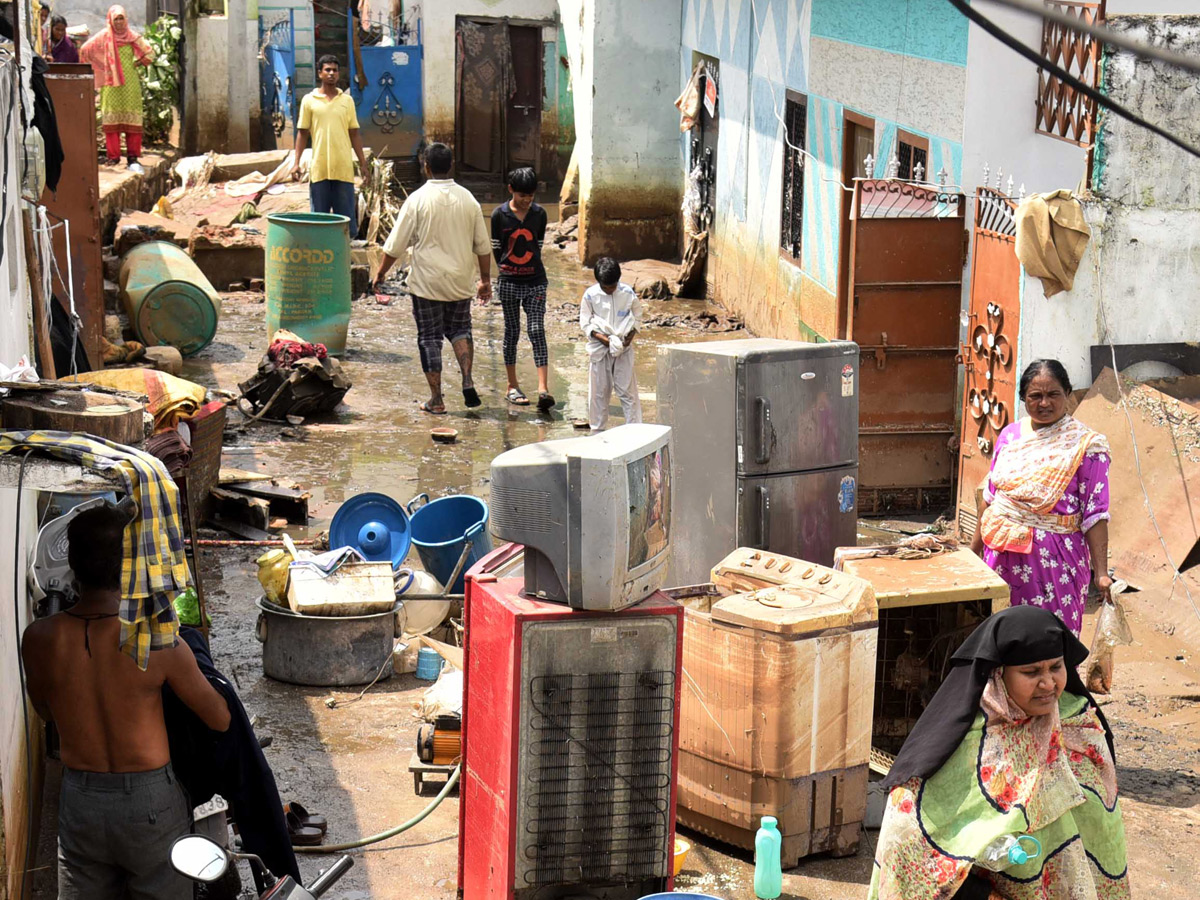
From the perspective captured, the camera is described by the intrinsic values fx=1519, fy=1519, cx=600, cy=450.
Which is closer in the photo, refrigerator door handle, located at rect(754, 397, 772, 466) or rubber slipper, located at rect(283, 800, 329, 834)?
rubber slipper, located at rect(283, 800, 329, 834)

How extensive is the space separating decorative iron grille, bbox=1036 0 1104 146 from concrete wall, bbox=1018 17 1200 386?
0.75ft

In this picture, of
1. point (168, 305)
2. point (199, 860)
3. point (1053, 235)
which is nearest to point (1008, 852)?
point (199, 860)

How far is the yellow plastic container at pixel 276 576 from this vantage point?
7.03 metres

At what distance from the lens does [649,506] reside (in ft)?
15.3

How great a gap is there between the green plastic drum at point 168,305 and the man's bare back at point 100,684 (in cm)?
908

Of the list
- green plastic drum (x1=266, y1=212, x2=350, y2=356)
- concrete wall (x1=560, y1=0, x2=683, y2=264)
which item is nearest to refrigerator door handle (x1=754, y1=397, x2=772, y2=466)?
green plastic drum (x1=266, y1=212, x2=350, y2=356)

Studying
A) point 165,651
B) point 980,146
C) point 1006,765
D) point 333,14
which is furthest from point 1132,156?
point 333,14

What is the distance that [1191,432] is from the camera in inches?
304

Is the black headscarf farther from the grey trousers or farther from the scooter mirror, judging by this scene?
the grey trousers

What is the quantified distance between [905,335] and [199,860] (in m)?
7.36

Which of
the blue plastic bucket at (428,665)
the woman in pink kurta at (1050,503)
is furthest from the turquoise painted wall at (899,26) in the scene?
the blue plastic bucket at (428,665)

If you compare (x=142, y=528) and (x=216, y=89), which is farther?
(x=216, y=89)

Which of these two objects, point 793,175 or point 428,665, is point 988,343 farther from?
point 793,175

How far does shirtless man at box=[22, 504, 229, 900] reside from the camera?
4035 mm
